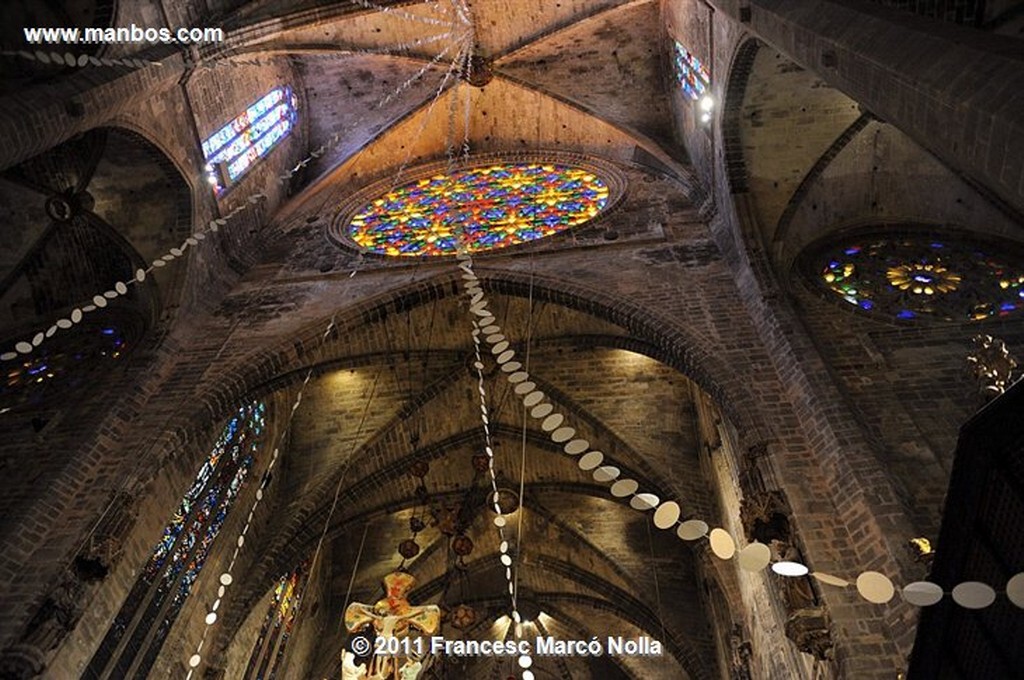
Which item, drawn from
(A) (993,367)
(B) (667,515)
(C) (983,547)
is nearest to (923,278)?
(A) (993,367)

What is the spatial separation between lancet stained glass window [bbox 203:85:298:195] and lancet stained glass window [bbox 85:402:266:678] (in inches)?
155

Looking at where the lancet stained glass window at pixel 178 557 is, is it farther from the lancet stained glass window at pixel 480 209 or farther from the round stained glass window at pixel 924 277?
the round stained glass window at pixel 924 277

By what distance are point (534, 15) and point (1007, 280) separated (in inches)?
396

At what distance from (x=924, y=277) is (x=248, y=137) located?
37.4 feet

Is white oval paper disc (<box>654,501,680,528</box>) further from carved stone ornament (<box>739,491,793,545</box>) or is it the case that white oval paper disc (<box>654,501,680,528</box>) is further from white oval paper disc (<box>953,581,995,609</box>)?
carved stone ornament (<box>739,491,793,545</box>)

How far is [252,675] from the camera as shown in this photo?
39.0 ft

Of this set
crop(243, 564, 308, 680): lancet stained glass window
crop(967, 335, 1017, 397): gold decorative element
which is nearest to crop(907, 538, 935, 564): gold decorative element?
crop(967, 335, 1017, 397): gold decorative element

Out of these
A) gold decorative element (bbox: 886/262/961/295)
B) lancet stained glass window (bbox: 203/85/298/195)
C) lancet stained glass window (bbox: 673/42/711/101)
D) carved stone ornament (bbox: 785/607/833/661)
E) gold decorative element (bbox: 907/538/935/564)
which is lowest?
carved stone ornament (bbox: 785/607/833/661)

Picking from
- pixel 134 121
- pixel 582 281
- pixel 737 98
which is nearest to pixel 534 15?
pixel 737 98

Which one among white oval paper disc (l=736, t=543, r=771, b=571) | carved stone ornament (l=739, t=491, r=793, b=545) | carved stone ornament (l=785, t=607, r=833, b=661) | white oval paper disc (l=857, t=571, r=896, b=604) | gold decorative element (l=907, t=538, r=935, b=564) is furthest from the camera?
carved stone ornament (l=739, t=491, r=793, b=545)

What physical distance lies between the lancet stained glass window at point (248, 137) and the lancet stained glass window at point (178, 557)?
12.9 ft

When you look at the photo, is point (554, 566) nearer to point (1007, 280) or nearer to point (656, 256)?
point (656, 256)

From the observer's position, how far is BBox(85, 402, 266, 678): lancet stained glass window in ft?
30.0

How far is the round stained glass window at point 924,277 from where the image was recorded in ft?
32.1
